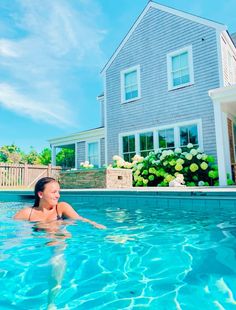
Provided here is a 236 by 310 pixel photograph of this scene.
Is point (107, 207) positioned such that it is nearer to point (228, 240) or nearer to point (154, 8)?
point (228, 240)

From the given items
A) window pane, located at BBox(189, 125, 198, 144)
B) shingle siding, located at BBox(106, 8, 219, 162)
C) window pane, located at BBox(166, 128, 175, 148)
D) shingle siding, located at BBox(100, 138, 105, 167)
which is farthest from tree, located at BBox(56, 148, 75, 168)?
window pane, located at BBox(189, 125, 198, 144)

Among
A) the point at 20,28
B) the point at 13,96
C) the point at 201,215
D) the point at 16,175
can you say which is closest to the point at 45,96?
the point at 13,96

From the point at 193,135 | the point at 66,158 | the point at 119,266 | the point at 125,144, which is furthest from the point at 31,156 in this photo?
the point at 119,266

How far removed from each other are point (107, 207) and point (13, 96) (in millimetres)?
27820

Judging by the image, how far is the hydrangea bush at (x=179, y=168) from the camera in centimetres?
958

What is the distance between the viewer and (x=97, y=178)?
9.36 metres

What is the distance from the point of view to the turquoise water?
4.90ft

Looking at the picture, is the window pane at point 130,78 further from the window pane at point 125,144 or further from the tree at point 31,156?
the tree at point 31,156

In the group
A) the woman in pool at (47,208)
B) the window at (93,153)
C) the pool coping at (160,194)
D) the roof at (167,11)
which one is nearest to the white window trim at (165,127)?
the window at (93,153)

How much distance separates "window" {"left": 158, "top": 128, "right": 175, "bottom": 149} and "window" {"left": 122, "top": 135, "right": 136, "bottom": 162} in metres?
1.52

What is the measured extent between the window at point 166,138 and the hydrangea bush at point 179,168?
511 mm

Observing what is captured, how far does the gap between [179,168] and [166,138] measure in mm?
2238

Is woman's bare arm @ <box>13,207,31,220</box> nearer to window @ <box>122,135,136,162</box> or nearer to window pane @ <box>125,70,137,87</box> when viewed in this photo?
window @ <box>122,135,136,162</box>

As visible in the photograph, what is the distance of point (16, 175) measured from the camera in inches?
508
